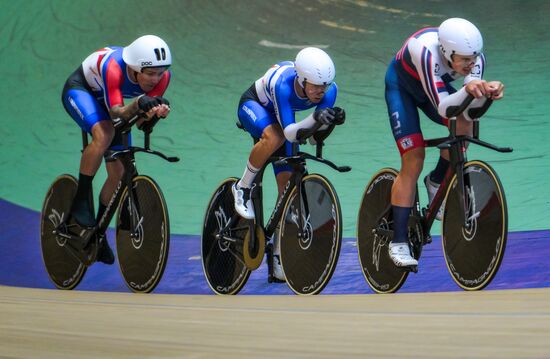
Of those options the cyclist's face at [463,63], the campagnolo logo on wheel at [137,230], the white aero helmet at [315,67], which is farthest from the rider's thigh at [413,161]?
the campagnolo logo on wheel at [137,230]

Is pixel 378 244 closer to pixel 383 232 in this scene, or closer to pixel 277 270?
pixel 383 232

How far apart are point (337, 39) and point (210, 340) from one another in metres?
9.90

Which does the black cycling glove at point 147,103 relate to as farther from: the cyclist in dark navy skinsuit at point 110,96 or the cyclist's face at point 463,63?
the cyclist's face at point 463,63

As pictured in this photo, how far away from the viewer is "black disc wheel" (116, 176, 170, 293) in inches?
203

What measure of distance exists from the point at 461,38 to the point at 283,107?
1.13m

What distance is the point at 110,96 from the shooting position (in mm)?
5164

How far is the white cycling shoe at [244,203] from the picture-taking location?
5.09 meters

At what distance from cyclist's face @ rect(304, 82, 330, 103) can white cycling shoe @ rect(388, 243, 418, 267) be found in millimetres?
870

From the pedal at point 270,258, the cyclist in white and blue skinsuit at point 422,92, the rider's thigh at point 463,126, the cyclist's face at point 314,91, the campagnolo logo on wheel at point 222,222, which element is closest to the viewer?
the cyclist in white and blue skinsuit at point 422,92

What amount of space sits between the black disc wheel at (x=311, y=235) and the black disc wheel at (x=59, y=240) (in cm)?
155

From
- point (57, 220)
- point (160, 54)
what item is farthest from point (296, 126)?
point (57, 220)

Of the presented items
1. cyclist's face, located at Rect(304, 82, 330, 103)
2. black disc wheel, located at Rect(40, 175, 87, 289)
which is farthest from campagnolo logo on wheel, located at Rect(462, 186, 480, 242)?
black disc wheel, located at Rect(40, 175, 87, 289)

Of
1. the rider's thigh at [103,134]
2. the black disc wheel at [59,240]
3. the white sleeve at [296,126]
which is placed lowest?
the black disc wheel at [59,240]

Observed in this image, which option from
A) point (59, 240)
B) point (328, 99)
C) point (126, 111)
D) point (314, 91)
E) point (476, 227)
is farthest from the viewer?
point (59, 240)
